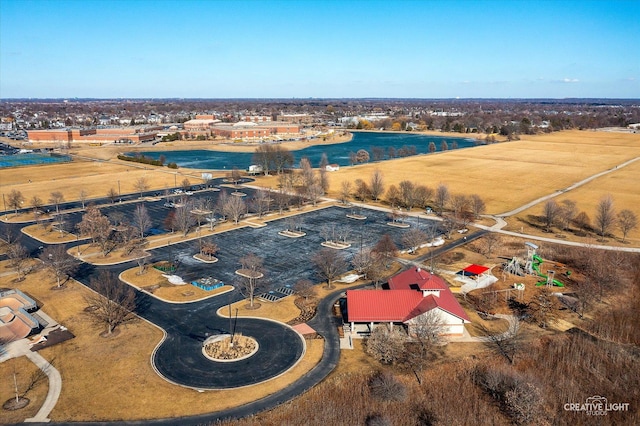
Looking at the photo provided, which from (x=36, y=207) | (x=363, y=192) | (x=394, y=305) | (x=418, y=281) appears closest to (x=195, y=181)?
(x=36, y=207)

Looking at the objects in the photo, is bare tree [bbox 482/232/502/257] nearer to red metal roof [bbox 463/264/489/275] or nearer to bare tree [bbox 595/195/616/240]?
red metal roof [bbox 463/264/489/275]

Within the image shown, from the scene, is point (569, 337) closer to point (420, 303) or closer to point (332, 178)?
point (420, 303)

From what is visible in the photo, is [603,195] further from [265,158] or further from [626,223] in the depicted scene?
[265,158]

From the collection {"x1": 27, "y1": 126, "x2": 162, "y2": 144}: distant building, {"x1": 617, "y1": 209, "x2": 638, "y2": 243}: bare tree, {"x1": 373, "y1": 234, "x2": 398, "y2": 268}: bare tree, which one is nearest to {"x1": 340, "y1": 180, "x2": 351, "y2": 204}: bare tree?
{"x1": 373, "y1": 234, "x2": 398, "y2": 268}: bare tree

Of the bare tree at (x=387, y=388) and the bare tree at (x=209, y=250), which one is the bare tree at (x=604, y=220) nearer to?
the bare tree at (x=387, y=388)

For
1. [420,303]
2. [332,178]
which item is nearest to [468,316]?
[420,303]
